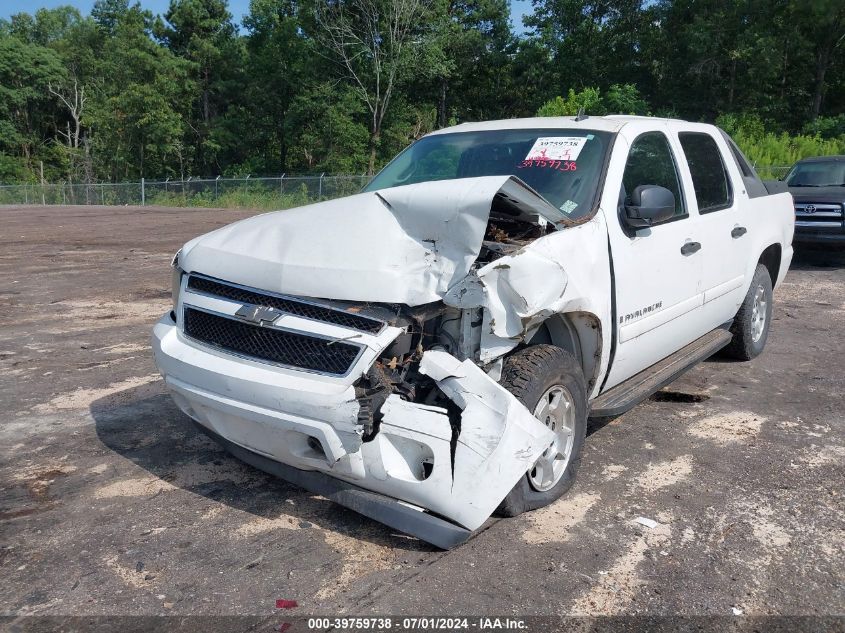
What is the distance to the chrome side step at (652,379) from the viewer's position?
4031 mm

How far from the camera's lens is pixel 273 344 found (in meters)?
3.24

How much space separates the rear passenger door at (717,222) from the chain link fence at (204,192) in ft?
80.5

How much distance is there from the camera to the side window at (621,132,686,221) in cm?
441

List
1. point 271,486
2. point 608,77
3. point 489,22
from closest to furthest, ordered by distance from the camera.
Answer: point 271,486 → point 608,77 → point 489,22

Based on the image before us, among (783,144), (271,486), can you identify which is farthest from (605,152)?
(783,144)

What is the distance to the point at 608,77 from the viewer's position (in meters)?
44.1

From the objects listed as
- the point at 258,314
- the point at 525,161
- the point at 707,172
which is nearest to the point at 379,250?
the point at 258,314

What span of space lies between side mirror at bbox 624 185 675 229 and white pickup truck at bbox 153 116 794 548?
0.01 metres

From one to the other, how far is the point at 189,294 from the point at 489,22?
1895 inches

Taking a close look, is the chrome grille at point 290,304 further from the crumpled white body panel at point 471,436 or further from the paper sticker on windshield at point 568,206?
Answer: the paper sticker on windshield at point 568,206

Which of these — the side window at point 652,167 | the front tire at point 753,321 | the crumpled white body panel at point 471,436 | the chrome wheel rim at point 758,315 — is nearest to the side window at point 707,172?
the side window at point 652,167

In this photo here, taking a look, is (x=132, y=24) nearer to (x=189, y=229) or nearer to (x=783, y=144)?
(x=189, y=229)

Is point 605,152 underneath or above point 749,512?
above

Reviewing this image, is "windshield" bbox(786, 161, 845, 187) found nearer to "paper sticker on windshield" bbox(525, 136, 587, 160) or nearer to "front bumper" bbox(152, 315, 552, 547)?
"paper sticker on windshield" bbox(525, 136, 587, 160)
